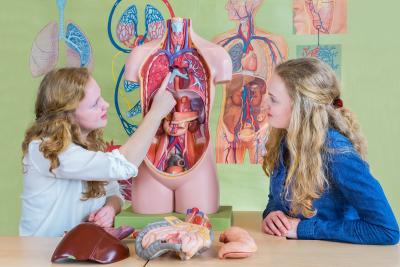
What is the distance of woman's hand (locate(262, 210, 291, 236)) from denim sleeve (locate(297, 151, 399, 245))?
5 centimetres

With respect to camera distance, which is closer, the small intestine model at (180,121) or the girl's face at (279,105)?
the girl's face at (279,105)

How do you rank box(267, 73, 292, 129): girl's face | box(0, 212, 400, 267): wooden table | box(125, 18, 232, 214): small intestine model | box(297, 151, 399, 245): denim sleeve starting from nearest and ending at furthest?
1. box(0, 212, 400, 267): wooden table
2. box(297, 151, 399, 245): denim sleeve
3. box(267, 73, 292, 129): girl's face
4. box(125, 18, 232, 214): small intestine model

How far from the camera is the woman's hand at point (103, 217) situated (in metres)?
1.44

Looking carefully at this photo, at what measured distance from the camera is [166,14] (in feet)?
6.45

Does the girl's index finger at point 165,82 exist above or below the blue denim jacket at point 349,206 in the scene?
above

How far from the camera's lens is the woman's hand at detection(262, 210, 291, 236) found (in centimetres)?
130

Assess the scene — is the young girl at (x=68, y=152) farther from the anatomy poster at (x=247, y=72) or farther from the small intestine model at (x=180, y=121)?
the anatomy poster at (x=247, y=72)

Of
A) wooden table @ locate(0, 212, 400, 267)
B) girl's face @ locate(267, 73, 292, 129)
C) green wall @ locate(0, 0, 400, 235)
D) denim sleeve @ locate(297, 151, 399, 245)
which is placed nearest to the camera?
wooden table @ locate(0, 212, 400, 267)

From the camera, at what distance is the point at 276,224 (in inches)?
51.9

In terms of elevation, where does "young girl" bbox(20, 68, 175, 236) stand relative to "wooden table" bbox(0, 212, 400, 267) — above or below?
above

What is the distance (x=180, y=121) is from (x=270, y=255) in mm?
471

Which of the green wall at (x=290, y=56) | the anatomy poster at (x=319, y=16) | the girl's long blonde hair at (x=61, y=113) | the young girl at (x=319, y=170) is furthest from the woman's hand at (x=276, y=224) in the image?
the anatomy poster at (x=319, y=16)

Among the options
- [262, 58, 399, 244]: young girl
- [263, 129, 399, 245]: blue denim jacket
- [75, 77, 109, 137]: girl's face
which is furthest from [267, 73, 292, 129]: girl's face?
[75, 77, 109, 137]: girl's face

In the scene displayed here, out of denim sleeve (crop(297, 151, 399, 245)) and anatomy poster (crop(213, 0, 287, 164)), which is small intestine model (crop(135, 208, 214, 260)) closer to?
denim sleeve (crop(297, 151, 399, 245))
